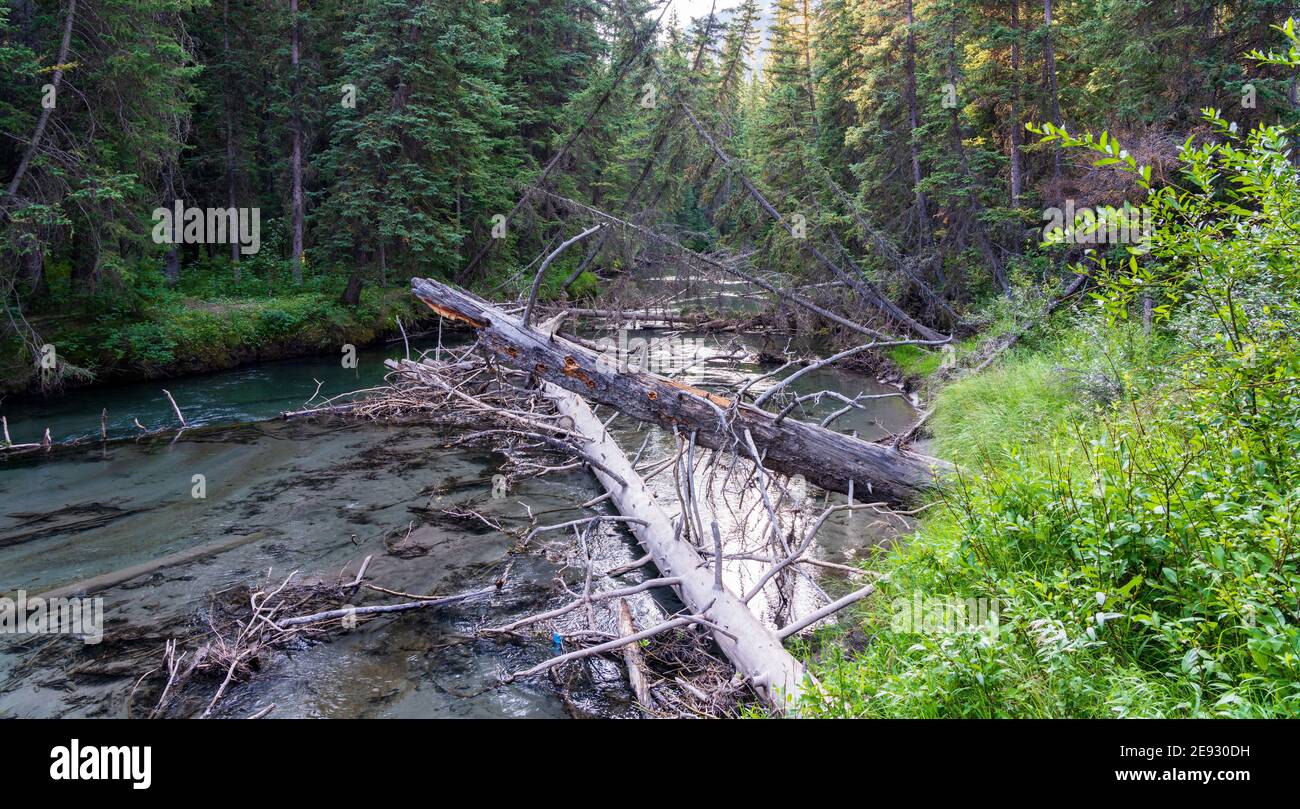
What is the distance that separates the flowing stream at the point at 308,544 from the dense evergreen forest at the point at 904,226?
6.64 ft

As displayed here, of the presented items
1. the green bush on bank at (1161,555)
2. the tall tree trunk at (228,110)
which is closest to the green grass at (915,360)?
the green bush on bank at (1161,555)

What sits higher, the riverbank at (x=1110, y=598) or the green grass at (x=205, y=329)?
the green grass at (x=205, y=329)

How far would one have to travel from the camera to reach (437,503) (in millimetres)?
8539

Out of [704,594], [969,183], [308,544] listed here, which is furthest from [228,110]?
[704,594]

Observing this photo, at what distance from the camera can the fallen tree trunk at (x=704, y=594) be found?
414 cm

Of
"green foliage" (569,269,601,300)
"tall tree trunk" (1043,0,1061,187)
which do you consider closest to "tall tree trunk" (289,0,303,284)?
"green foliage" (569,269,601,300)

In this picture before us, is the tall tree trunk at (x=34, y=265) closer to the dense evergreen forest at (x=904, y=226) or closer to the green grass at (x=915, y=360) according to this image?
the dense evergreen forest at (x=904, y=226)

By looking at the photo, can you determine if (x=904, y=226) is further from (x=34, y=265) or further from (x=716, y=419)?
(x=34, y=265)

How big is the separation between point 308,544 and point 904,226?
1844cm

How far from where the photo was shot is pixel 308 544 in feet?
23.8

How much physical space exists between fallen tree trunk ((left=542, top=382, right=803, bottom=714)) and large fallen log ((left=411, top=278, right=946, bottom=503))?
3.11ft
